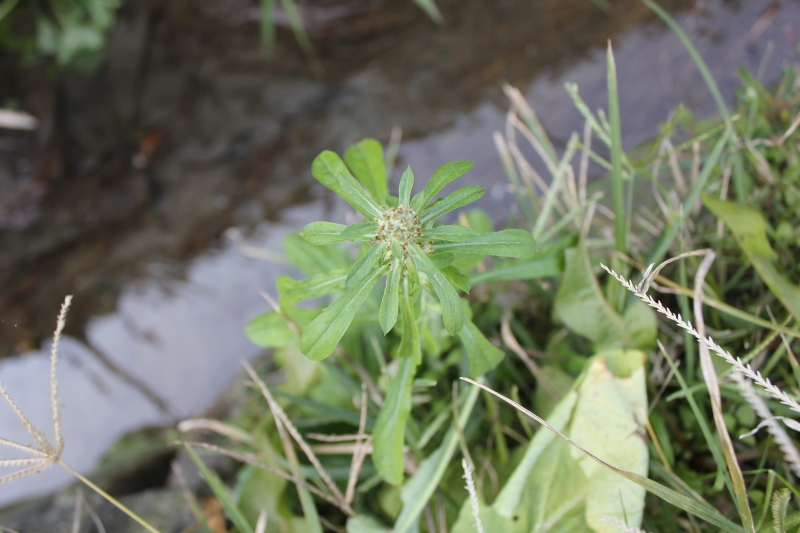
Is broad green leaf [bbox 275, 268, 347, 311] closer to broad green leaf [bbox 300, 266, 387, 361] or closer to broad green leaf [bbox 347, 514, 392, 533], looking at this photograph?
broad green leaf [bbox 300, 266, 387, 361]

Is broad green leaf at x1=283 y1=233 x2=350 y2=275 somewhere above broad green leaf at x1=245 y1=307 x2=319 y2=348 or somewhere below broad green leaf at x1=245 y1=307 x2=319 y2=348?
above

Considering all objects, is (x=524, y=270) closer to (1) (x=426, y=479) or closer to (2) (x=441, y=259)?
(2) (x=441, y=259)

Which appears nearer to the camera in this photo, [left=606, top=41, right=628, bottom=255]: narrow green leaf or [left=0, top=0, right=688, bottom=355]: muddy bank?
[left=606, top=41, right=628, bottom=255]: narrow green leaf

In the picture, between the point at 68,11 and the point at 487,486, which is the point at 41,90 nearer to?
the point at 68,11

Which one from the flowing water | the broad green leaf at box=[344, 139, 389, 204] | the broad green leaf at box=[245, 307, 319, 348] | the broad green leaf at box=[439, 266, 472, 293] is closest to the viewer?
the broad green leaf at box=[439, 266, 472, 293]

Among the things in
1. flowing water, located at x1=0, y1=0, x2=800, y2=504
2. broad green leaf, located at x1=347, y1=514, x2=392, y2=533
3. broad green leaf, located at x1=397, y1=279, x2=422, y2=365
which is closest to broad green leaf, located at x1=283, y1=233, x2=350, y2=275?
broad green leaf, located at x1=397, y1=279, x2=422, y2=365

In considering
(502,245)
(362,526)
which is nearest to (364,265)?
(502,245)

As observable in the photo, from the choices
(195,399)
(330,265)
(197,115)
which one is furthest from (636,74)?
(195,399)
